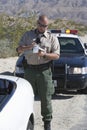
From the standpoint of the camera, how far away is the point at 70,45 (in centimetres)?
1275

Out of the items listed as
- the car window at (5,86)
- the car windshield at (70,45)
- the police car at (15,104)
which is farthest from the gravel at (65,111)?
the car window at (5,86)

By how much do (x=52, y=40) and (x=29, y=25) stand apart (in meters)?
21.7

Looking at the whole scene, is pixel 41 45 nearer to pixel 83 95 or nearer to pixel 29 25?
pixel 83 95

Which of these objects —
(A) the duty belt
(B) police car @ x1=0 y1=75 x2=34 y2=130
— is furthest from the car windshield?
(B) police car @ x1=0 y1=75 x2=34 y2=130

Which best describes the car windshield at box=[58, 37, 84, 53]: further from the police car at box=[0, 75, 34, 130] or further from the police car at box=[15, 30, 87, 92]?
the police car at box=[0, 75, 34, 130]

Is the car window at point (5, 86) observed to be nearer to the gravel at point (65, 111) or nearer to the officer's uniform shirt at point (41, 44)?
the officer's uniform shirt at point (41, 44)

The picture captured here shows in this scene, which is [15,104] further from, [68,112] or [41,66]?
[68,112]

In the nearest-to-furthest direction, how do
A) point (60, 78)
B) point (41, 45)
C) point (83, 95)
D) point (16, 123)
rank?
1. point (16, 123)
2. point (41, 45)
3. point (60, 78)
4. point (83, 95)

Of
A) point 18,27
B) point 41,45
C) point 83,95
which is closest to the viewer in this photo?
point 41,45

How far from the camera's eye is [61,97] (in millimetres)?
11797

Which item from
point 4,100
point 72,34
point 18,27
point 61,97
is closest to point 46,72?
point 4,100

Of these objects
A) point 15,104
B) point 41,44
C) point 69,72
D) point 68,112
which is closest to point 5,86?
point 15,104

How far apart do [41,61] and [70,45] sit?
5.65m

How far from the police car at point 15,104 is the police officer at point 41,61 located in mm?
1197
